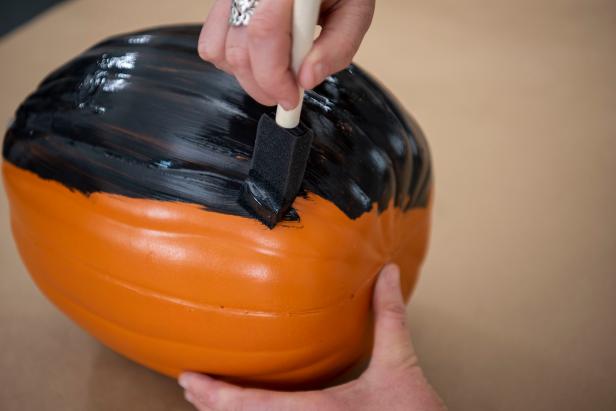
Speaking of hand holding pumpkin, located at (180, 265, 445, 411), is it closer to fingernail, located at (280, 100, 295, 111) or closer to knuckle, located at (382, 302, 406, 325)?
knuckle, located at (382, 302, 406, 325)

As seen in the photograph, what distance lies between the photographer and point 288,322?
3.31 ft

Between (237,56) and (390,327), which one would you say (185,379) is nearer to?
(390,327)

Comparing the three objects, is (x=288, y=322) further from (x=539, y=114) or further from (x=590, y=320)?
(x=539, y=114)

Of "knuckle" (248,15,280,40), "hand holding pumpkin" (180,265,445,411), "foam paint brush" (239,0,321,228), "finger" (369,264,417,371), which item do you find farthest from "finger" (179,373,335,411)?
"knuckle" (248,15,280,40)

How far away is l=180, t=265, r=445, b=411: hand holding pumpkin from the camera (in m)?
1.05

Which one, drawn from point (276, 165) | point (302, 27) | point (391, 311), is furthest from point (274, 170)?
point (391, 311)

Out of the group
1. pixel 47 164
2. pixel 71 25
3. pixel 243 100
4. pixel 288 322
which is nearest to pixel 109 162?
pixel 47 164

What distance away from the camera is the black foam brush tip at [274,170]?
897 mm

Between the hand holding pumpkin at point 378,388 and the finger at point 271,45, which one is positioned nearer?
the finger at point 271,45

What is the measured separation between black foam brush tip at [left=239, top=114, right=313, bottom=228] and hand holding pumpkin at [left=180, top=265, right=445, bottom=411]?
0.27 m

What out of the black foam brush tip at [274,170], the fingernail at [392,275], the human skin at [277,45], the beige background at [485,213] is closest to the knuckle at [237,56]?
the human skin at [277,45]

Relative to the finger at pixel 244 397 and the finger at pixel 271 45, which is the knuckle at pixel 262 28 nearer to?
the finger at pixel 271 45

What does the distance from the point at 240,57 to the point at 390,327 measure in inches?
21.7

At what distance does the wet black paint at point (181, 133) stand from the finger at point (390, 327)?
0.13 meters
